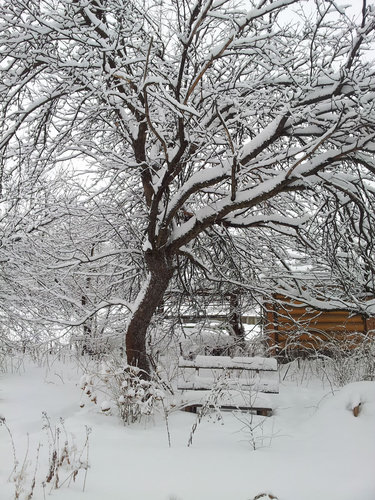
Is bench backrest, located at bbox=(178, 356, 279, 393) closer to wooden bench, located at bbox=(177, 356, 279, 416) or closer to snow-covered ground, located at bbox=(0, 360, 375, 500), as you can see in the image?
wooden bench, located at bbox=(177, 356, 279, 416)

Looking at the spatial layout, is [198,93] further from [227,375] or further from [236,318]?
[236,318]

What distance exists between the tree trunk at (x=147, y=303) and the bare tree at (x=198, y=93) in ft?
0.04

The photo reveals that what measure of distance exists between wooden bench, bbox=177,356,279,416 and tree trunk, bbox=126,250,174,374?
61cm

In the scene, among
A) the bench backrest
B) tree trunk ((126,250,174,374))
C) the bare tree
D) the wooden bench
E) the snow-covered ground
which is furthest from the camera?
tree trunk ((126,250,174,374))

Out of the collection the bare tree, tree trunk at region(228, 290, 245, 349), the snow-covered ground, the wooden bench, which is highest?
the bare tree

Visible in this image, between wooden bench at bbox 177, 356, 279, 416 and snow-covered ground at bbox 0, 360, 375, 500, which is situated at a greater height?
wooden bench at bbox 177, 356, 279, 416

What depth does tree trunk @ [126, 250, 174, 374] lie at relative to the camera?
5684mm

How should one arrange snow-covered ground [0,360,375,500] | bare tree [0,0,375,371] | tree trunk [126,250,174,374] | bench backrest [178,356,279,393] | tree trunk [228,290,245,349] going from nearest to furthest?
snow-covered ground [0,360,375,500] → bare tree [0,0,375,371] → bench backrest [178,356,279,393] → tree trunk [126,250,174,374] → tree trunk [228,290,245,349]

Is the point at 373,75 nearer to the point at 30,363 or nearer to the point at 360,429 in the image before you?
the point at 360,429

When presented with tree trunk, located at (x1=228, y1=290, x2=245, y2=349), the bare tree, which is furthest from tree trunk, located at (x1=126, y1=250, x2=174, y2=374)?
tree trunk, located at (x1=228, y1=290, x2=245, y2=349)

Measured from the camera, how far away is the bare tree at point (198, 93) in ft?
13.8

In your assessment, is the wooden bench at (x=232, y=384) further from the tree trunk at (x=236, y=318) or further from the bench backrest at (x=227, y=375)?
the tree trunk at (x=236, y=318)

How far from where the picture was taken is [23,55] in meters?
4.88

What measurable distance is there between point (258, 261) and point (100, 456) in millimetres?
5444
